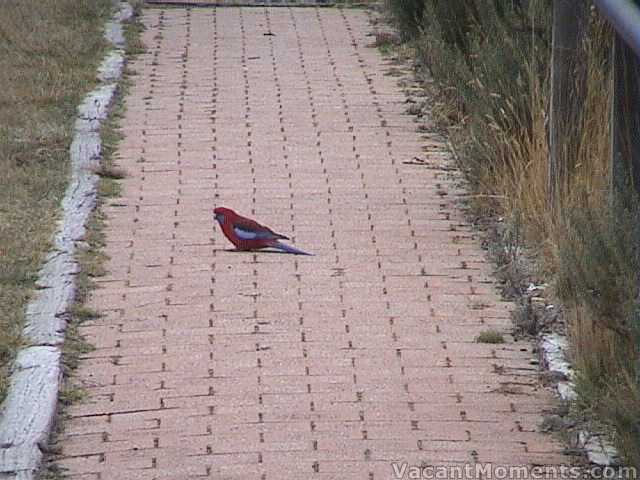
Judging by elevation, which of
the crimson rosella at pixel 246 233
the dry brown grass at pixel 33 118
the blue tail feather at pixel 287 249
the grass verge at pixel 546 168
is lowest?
the dry brown grass at pixel 33 118

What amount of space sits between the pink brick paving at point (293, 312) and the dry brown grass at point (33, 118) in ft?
1.09

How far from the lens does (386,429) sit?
5078 millimetres

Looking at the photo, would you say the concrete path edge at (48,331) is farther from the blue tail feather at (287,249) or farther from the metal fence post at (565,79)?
the metal fence post at (565,79)

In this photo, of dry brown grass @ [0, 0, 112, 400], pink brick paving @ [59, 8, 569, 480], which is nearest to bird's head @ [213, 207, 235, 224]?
pink brick paving @ [59, 8, 569, 480]

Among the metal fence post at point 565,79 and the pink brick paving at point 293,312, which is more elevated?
the metal fence post at point 565,79

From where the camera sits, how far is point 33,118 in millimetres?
9180

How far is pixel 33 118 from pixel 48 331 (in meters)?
3.52

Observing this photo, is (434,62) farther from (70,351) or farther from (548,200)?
(70,351)

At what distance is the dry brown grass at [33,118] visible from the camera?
6587mm

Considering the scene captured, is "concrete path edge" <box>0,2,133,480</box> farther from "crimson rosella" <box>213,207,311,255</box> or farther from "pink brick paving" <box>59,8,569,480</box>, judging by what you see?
"crimson rosella" <box>213,207,311,255</box>

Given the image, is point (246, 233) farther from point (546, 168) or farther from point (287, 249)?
point (546, 168)

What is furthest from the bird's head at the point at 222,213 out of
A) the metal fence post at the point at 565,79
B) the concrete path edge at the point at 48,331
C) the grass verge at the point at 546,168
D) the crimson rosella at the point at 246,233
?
the metal fence post at the point at 565,79

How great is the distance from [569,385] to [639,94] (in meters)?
1.06

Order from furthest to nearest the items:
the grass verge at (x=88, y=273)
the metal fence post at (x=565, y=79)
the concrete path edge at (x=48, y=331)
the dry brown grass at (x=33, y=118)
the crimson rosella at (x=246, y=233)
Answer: the crimson rosella at (x=246, y=233)
the metal fence post at (x=565, y=79)
the dry brown grass at (x=33, y=118)
the grass verge at (x=88, y=273)
the concrete path edge at (x=48, y=331)
